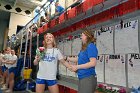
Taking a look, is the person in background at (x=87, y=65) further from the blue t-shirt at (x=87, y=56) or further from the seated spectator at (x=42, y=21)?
the seated spectator at (x=42, y=21)

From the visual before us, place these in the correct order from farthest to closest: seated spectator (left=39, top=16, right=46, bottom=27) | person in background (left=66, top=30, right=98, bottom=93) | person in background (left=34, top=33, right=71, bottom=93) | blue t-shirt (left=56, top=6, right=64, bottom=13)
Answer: seated spectator (left=39, top=16, right=46, bottom=27)
blue t-shirt (left=56, top=6, right=64, bottom=13)
person in background (left=34, top=33, right=71, bottom=93)
person in background (left=66, top=30, right=98, bottom=93)

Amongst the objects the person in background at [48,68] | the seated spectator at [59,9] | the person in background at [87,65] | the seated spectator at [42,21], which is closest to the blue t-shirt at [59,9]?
the seated spectator at [59,9]

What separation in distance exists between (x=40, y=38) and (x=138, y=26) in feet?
16.4

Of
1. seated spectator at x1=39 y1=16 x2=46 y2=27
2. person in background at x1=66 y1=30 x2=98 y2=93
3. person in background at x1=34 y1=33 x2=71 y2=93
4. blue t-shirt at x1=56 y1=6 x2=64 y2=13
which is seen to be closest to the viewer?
person in background at x1=66 y1=30 x2=98 y2=93

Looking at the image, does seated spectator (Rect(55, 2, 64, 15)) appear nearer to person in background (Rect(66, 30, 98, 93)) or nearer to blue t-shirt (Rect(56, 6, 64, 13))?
blue t-shirt (Rect(56, 6, 64, 13))

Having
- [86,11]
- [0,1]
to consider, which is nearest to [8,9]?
[0,1]

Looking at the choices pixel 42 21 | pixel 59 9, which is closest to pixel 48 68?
pixel 59 9

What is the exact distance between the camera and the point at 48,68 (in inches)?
113

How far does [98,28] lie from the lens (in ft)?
12.6

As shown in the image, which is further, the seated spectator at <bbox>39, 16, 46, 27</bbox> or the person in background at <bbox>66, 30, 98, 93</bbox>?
the seated spectator at <bbox>39, 16, 46, 27</bbox>

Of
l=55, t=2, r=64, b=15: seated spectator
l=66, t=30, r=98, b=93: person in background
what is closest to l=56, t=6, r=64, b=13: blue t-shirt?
l=55, t=2, r=64, b=15: seated spectator

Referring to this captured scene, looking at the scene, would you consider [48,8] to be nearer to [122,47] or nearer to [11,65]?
[11,65]

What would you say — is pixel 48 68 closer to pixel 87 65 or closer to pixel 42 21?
pixel 87 65

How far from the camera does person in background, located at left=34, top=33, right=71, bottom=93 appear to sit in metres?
2.85
